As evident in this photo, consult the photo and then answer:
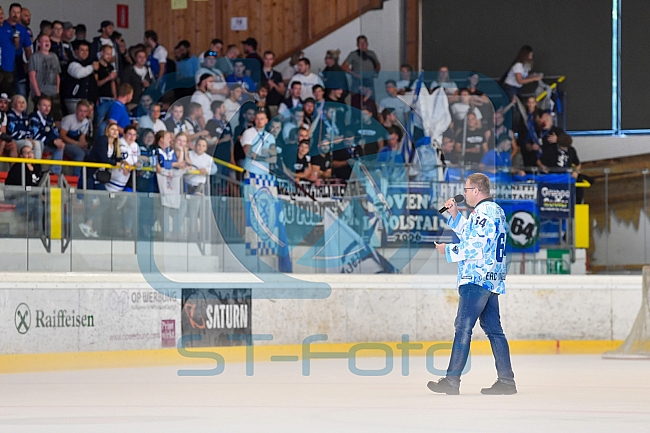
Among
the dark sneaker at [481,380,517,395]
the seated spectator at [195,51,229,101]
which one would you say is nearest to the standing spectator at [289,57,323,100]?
the seated spectator at [195,51,229,101]

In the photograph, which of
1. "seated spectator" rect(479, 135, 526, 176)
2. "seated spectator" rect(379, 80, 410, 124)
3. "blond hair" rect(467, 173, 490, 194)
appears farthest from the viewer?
"seated spectator" rect(379, 80, 410, 124)

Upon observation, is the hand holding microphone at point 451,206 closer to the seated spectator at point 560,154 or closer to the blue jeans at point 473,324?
the blue jeans at point 473,324

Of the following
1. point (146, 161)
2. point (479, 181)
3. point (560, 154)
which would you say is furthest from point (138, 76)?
point (479, 181)

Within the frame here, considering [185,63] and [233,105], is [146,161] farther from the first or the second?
[185,63]

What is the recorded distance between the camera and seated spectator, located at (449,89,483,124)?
14.9 m

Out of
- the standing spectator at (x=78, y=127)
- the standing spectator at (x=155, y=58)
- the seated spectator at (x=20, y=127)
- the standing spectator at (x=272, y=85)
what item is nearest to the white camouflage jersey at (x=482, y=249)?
the seated spectator at (x=20, y=127)

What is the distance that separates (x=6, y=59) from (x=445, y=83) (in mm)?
6359

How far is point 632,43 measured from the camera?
687 inches

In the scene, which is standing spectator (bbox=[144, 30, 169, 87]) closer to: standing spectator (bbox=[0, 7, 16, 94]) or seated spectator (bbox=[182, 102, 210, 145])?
seated spectator (bbox=[182, 102, 210, 145])

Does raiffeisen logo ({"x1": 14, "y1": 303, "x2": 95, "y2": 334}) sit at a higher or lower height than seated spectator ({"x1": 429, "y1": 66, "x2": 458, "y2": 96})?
lower

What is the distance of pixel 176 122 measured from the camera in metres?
13.6

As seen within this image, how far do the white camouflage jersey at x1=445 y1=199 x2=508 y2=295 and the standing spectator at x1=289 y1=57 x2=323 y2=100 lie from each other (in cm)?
843

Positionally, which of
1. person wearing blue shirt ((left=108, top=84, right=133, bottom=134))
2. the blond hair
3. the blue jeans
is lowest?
the blue jeans

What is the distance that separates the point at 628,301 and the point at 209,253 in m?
5.31
